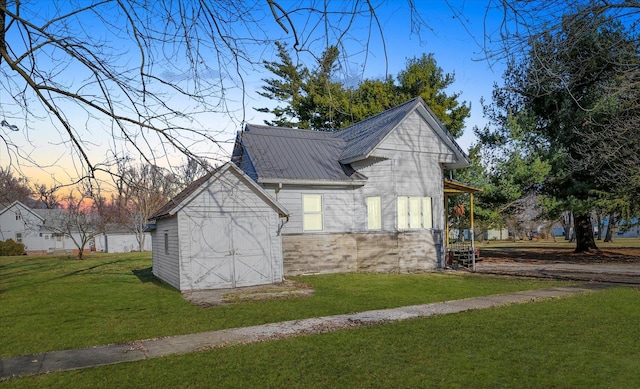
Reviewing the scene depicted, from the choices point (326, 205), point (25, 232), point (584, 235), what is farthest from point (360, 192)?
point (25, 232)

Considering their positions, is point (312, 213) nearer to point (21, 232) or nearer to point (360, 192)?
point (360, 192)

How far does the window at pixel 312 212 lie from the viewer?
18516mm

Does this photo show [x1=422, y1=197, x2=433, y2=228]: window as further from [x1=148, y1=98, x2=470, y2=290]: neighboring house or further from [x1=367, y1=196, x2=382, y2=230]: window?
[x1=367, y1=196, x2=382, y2=230]: window

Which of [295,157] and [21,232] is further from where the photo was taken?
[21,232]

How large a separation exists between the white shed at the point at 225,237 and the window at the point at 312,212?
243cm

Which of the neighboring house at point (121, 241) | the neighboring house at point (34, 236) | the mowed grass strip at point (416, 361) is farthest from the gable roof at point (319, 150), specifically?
the neighboring house at point (34, 236)

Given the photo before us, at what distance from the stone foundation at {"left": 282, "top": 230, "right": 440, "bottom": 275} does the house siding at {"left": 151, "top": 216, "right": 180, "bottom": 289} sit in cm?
429

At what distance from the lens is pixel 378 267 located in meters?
19.4

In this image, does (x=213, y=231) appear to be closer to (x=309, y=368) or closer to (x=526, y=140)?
(x=309, y=368)

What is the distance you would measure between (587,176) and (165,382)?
2626 centimetres

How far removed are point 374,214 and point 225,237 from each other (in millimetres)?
7166

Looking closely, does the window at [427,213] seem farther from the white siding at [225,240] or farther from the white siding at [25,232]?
the white siding at [25,232]

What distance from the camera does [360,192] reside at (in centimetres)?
1945

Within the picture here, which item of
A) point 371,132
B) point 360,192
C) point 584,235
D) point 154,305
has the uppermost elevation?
point 371,132
